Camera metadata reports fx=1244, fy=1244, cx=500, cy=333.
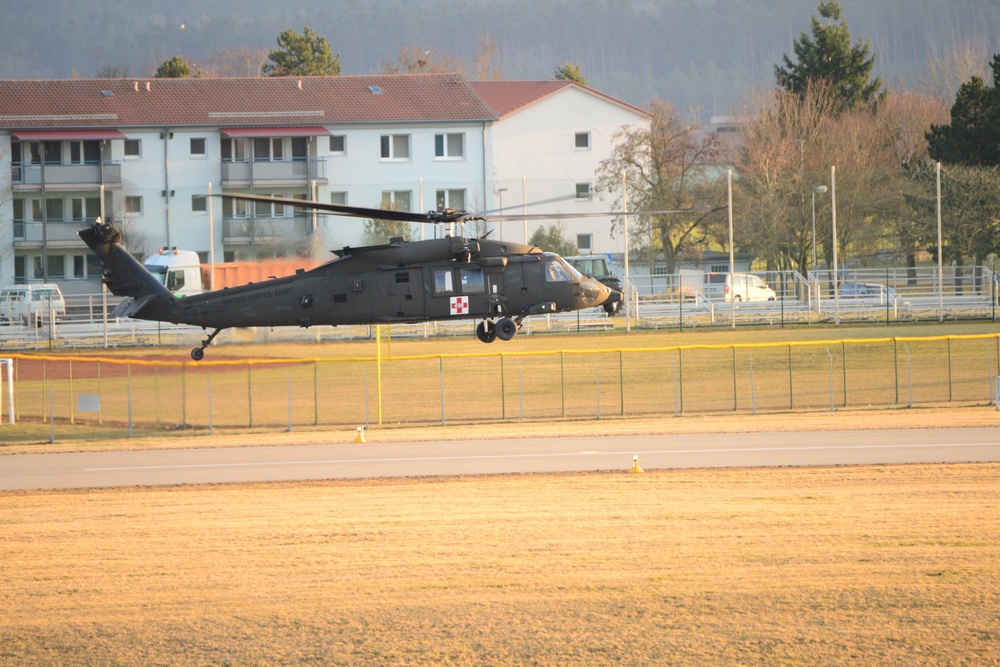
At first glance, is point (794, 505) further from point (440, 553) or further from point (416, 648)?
point (416, 648)

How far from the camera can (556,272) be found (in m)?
25.9

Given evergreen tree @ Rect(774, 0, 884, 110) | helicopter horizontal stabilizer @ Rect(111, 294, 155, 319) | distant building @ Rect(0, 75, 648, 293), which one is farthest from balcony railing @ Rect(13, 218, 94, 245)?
evergreen tree @ Rect(774, 0, 884, 110)

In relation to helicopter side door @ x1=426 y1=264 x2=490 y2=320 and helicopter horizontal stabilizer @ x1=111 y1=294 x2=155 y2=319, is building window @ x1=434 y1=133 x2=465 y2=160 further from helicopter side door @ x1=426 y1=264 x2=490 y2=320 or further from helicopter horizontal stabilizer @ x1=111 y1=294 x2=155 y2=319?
helicopter side door @ x1=426 y1=264 x2=490 y2=320

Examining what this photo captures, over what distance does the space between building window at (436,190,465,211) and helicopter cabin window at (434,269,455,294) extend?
36184mm

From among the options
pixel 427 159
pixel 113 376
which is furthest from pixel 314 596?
pixel 427 159

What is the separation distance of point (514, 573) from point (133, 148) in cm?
5517

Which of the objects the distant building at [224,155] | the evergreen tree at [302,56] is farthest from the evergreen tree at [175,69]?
the distant building at [224,155]

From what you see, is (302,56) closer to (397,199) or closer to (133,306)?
(397,199)

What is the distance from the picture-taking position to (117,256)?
85.7 ft

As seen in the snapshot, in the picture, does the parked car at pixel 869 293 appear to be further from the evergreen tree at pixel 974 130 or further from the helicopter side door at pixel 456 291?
the helicopter side door at pixel 456 291

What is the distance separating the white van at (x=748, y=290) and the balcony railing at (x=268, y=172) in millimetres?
22866

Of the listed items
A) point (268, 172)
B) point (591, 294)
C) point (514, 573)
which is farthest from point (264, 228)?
point (268, 172)

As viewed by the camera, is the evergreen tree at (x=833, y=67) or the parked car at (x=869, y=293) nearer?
the parked car at (x=869, y=293)

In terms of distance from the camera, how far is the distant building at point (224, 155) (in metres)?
62.8
